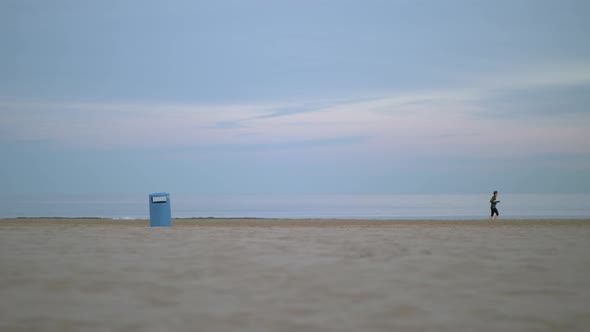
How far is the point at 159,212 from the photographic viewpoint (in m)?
18.0

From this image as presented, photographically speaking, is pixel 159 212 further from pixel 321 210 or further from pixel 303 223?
pixel 321 210

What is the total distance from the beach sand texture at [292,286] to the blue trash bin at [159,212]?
938cm

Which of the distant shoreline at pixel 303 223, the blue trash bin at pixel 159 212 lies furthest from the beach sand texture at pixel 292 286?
the distant shoreline at pixel 303 223

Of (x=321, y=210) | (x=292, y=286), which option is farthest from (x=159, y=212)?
(x=321, y=210)

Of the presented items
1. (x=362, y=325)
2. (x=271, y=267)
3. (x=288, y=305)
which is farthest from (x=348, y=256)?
(x=362, y=325)

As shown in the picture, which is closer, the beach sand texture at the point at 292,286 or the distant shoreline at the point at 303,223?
the beach sand texture at the point at 292,286

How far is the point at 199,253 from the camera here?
24.4 feet

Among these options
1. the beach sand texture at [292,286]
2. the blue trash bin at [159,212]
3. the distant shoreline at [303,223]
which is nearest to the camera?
the beach sand texture at [292,286]

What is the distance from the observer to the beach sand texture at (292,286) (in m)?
4.21

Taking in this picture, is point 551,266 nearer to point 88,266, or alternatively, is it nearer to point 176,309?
point 176,309

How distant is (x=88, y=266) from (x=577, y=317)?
488 cm

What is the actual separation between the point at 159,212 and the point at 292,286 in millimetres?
13351

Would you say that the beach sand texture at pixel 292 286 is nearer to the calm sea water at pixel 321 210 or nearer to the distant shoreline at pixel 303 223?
the distant shoreline at pixel 303 223

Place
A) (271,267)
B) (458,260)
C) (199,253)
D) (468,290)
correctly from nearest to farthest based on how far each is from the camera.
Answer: (468,290), (271,267), (458,260), (199,253)
